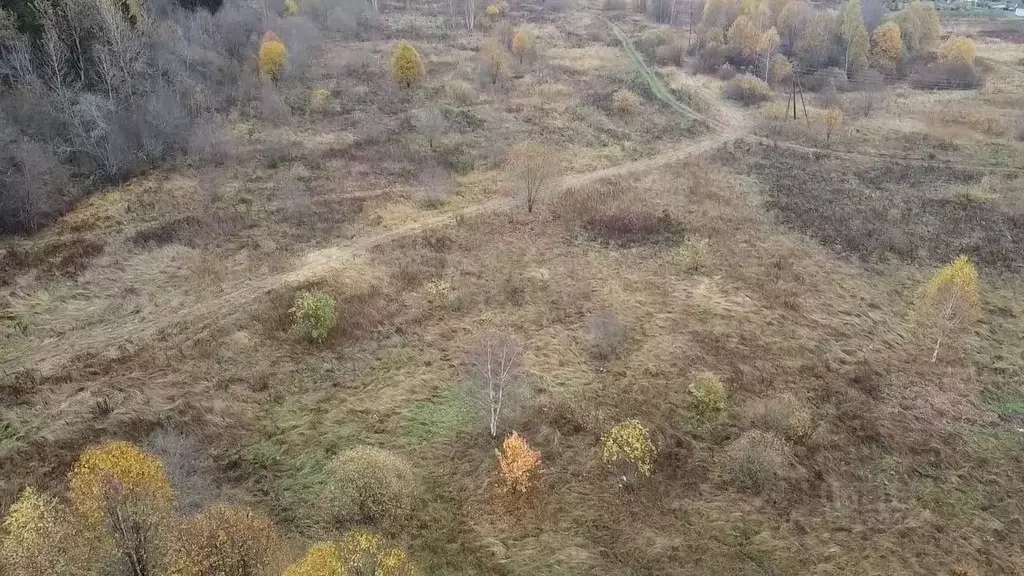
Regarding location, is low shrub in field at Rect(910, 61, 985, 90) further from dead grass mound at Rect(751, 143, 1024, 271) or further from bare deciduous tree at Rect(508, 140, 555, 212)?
bare deciduous tree at Rect(508, 140, 555, 212)

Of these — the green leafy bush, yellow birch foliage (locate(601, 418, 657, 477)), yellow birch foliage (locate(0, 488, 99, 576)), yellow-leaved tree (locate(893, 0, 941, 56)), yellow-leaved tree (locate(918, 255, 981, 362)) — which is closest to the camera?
yellow birch foliage (locate(0, 488, 99, 576))

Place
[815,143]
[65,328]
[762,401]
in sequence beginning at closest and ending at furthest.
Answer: [762,401] → [65,328] → [815,143]

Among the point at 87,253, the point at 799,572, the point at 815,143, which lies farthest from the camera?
the point at 815,143

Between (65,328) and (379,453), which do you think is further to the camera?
(65,328)

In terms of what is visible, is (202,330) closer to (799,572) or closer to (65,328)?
(65,328)

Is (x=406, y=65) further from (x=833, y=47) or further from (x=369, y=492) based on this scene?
(x=833, y=47)

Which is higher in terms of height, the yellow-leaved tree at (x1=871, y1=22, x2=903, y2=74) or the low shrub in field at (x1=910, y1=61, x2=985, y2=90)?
the yellow-leaved tree at (x1=871, y1=22, x2=903, y2=74)

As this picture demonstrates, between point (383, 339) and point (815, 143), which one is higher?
point (815, 143)

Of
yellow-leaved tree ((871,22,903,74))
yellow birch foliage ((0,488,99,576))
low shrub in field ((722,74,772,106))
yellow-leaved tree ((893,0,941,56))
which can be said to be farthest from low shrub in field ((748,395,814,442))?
yellow-leaved tree ((893,0,941,56))

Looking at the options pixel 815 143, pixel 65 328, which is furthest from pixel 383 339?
pixel 815 143
